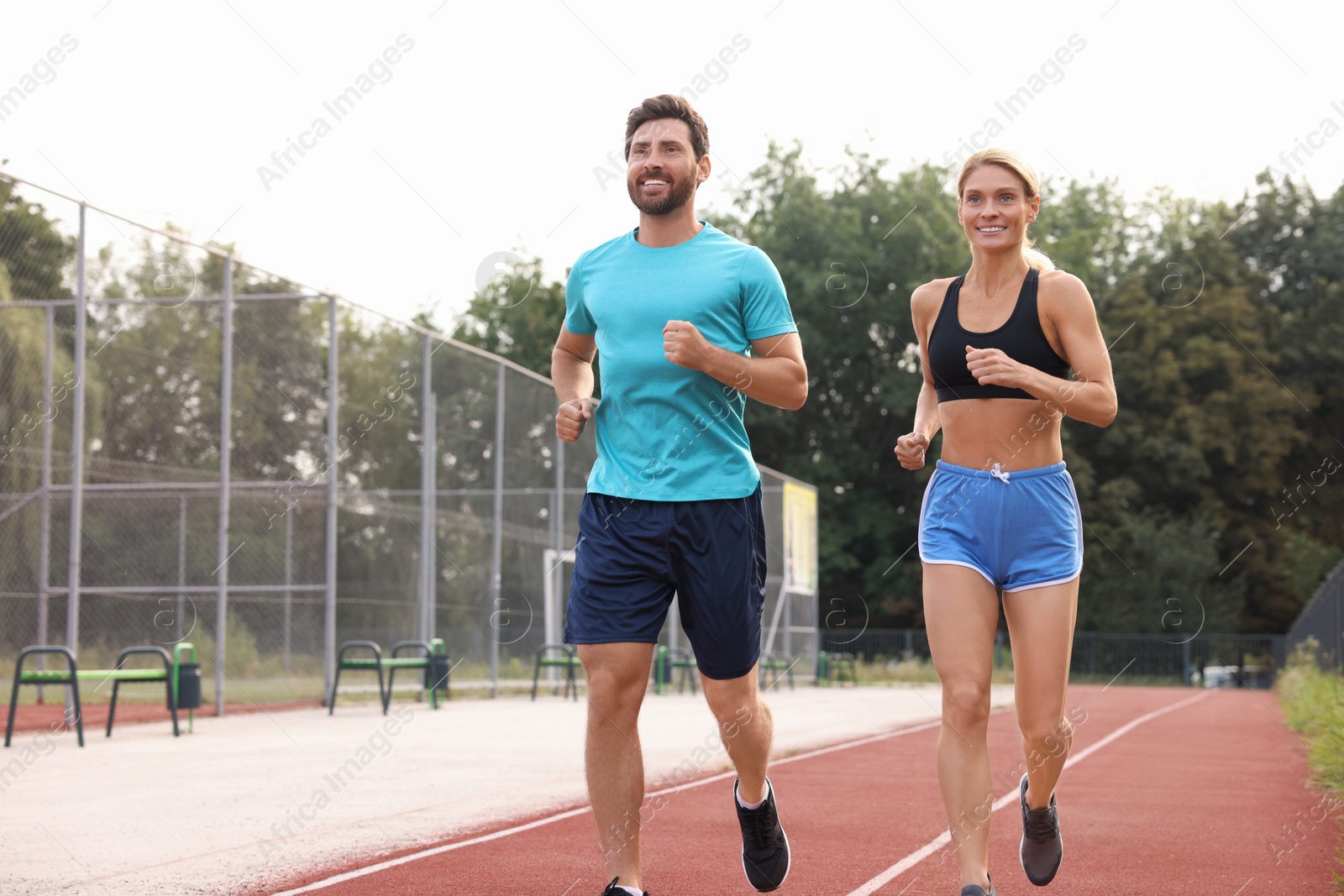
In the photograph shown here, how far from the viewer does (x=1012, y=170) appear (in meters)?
4.97

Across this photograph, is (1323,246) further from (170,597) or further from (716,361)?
(716,361)

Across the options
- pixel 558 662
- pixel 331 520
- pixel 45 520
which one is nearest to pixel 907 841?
pixel 45 520

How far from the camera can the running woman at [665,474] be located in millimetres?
4777

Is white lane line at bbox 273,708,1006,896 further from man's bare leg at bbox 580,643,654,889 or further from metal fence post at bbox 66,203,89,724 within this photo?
metal fence post at bbox 66,203,89,724

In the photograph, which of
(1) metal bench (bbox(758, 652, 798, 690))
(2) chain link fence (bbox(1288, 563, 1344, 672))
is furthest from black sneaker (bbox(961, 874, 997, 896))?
(1) metal bench (bbox(758, 652, 798, 690))

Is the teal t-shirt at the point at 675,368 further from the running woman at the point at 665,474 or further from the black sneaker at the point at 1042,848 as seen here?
the black sneaker at the point at 1042,848

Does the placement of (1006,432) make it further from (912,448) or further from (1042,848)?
(1042,848)

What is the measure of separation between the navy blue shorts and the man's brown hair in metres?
1.15

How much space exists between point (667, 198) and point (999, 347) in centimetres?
114

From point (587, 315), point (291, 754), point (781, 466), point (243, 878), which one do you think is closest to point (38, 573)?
point (291, 754)

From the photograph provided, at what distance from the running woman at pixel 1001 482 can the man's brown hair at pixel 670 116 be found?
86 cm

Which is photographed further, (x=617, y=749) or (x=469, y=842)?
(x=469, y=842)

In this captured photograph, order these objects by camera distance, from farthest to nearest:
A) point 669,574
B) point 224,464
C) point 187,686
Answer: point 224,464, point 187,686, point 669,574

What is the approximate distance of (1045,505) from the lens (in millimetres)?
4891
